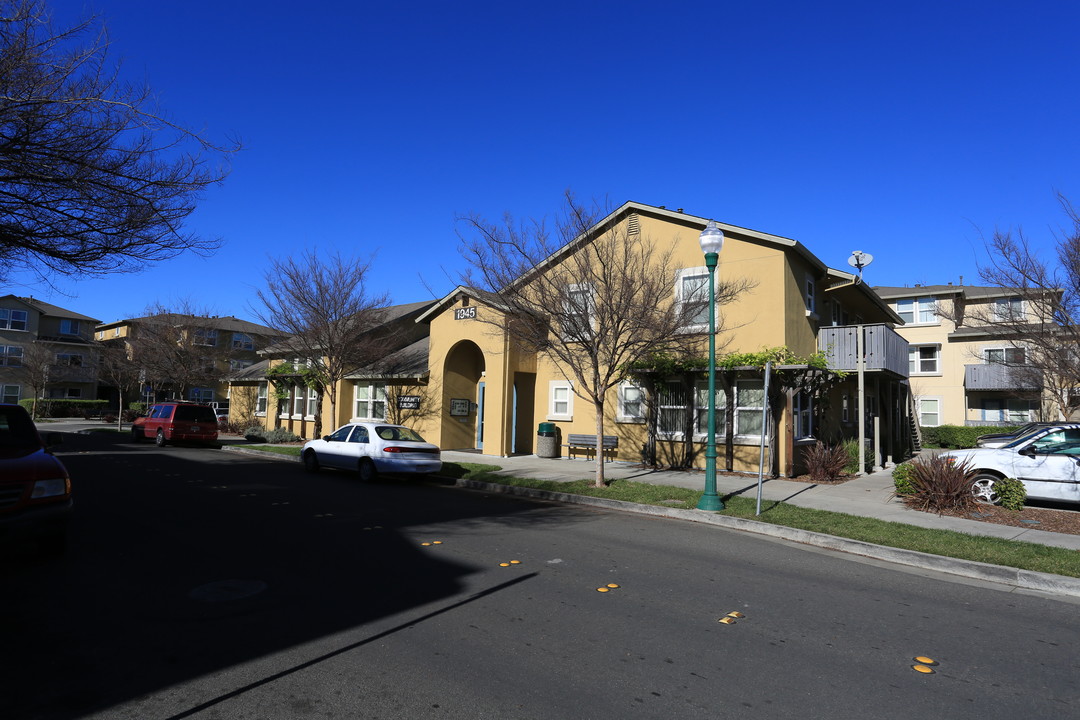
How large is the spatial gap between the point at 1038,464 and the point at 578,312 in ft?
29.4

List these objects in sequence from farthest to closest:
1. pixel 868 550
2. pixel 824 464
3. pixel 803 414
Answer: pixel 803 414
pixel 824 464
pixel 868 550

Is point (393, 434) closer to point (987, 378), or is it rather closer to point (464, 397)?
point (464, 397)

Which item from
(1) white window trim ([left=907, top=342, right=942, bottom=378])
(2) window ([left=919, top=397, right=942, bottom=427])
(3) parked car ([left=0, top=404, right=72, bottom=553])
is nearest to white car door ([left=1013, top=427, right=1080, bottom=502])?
(3) parked car ([left=0, top=404, right=72, bottom=553])

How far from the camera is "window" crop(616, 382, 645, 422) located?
18766 millimetres

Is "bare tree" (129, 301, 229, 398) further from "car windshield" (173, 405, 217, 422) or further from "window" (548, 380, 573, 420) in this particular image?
"window" (548, 380, 573, 420)

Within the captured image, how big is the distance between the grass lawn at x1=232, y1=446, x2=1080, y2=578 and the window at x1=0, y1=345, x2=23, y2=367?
5289cm


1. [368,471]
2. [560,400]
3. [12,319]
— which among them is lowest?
[368,471]

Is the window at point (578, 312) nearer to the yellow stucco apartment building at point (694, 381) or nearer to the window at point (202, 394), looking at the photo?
the yellow stucco apartment building at point (694, 381)

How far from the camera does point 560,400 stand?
805 inches

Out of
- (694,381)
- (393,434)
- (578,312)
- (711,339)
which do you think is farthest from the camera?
(694,381)

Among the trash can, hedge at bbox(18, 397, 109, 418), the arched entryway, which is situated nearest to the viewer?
the trash can

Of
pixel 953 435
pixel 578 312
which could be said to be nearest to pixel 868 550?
pixel 578 312

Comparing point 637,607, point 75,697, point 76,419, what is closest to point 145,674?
point 75,697

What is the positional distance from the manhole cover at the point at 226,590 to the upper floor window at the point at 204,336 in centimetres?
3208
